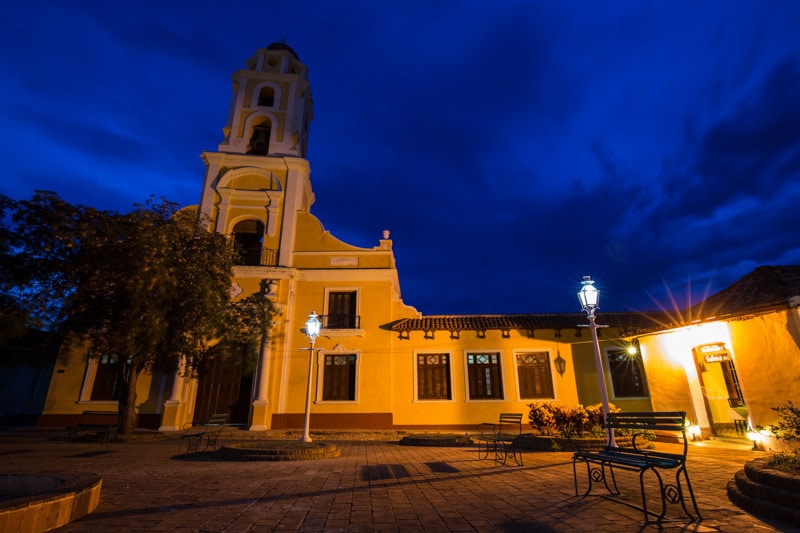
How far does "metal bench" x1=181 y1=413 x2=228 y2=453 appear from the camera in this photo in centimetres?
974

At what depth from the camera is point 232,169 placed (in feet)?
60.8

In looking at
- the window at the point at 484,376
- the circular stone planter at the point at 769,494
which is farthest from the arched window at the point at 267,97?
the circular stone planter at the point at 769,494

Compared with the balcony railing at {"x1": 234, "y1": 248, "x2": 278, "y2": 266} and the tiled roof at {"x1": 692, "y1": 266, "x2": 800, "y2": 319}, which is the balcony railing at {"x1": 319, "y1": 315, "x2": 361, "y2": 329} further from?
the tiled roof at {"x1": 692, "y1": 266, "x2": 800, "y2": 319}

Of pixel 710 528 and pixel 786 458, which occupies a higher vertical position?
pixel 786 458

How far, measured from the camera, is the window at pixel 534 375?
15727mm

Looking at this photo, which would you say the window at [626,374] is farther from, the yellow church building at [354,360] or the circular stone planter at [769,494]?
the circular stone planter at [769,494]

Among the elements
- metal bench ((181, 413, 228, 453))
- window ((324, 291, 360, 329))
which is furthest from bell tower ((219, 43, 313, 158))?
metal bench ((181, 413, 228, 453))

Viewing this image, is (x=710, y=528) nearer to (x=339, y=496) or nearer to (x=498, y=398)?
(x=339, y=496)

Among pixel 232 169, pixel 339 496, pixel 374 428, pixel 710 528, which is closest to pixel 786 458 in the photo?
pixel 710 528

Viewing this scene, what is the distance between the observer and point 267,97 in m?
21.8

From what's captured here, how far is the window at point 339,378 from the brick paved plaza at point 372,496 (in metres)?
7.52

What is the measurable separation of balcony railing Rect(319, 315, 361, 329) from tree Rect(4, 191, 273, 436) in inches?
186

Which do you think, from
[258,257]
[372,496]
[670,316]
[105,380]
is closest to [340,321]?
[258,257]

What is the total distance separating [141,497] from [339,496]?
8.27 feet
